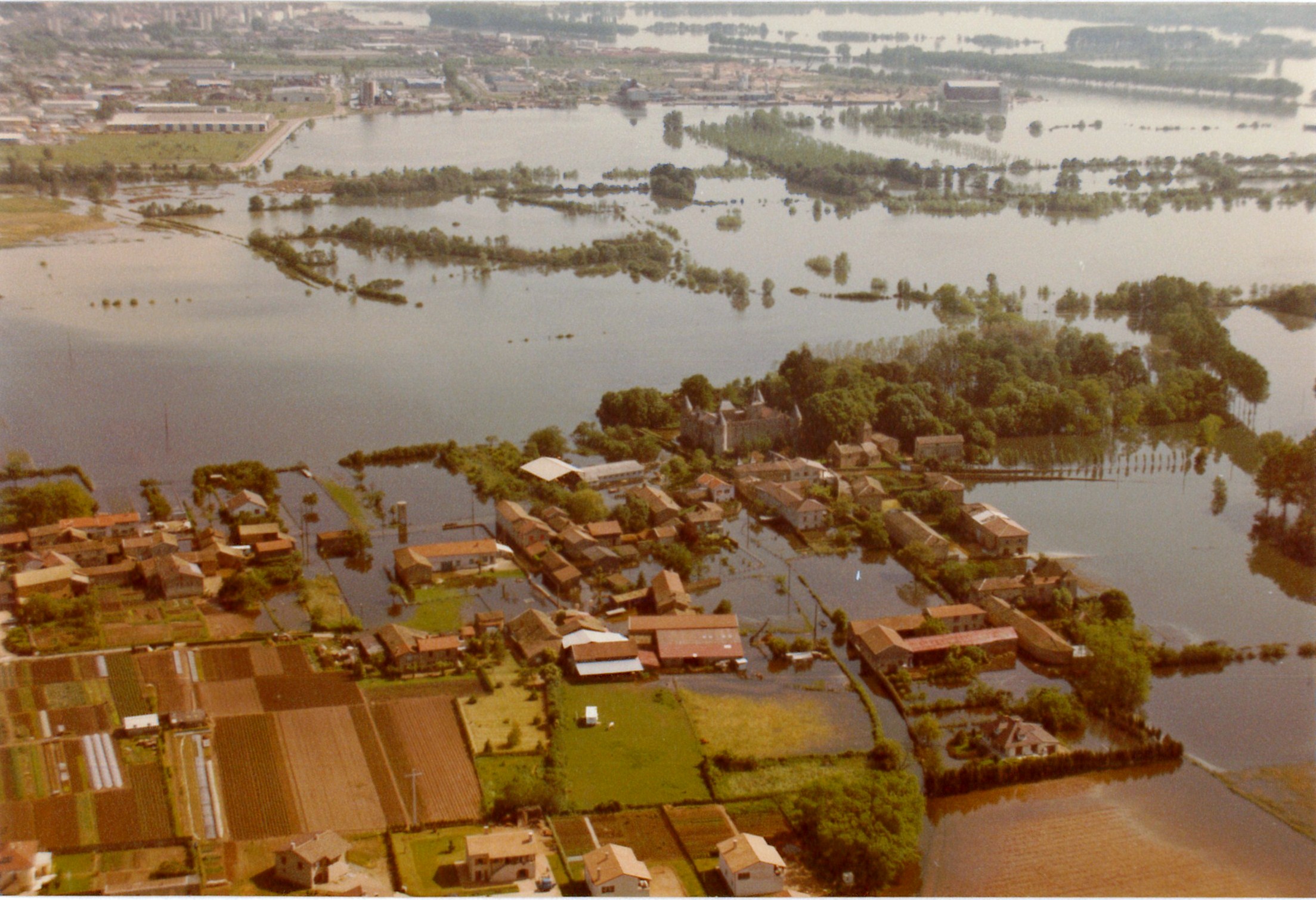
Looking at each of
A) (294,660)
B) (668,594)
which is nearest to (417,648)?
(294,660)

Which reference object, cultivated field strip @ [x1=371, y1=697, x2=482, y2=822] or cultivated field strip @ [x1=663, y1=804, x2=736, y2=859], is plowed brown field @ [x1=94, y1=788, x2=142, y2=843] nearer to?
cultivated field strip @ [x1=371, y1=697, x2=482, y2=822]

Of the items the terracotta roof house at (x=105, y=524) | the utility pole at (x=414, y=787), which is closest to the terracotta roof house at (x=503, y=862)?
the utility pole at (x=414, y=787)

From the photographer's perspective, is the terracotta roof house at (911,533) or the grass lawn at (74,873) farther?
the terracotta roof house at (911,533)

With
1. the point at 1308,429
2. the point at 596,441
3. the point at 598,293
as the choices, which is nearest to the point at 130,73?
the point at 598,293

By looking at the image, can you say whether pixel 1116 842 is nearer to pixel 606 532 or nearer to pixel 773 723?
pixel 773 723

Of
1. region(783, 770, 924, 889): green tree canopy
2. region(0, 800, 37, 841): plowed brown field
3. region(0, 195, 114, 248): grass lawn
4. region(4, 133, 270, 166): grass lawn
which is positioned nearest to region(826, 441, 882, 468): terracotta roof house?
region(783, 770, 924, 889): green tree canopy

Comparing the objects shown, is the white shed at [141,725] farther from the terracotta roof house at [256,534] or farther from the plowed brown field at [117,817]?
the terracotta roof house at [256,534]

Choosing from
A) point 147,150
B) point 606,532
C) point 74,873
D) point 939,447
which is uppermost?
point 147,150
